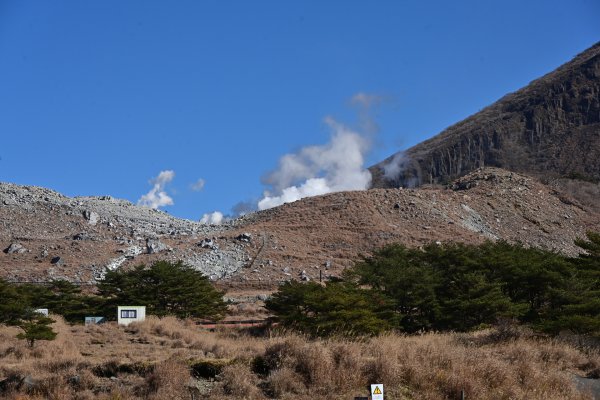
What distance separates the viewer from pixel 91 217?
77375mm

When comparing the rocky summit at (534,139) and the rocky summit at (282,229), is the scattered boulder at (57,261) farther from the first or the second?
the rocky summit at (534,139)

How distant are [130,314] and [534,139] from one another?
486 feet

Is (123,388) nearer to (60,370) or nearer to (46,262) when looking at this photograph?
(60,370)

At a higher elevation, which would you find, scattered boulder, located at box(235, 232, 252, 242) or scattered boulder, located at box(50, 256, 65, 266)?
scattered boulder, located at box(235, 232, 252, 242)

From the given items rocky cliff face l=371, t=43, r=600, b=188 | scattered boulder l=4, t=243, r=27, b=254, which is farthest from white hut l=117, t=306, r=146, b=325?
rocky cliff face l=371, t=43, r=600, b=188

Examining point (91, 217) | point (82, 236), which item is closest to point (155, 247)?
point (82, 236)

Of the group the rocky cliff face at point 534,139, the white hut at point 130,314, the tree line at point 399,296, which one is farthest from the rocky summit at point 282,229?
the rocky cliff face at point 534,139

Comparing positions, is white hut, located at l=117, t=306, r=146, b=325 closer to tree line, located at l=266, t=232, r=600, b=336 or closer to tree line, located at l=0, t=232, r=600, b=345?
tree line, located at l=0, t=232, r=600, b=345

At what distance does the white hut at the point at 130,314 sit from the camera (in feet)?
111

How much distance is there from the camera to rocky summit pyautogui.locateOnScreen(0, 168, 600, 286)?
59312mm

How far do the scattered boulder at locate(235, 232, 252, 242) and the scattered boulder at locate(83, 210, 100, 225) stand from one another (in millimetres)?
19232

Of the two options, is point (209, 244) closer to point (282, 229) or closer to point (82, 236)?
point (282, 229)

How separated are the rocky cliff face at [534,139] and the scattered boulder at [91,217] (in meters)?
94.9

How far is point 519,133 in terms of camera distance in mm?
171750
